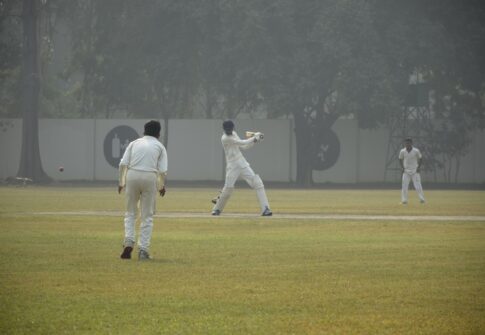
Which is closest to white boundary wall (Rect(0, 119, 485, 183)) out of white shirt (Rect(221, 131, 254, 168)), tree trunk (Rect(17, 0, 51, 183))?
tree trunk (Rect(17, 0, 51, 183))

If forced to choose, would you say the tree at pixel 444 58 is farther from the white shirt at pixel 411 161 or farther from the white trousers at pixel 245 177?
the white trousers at pixel 245 177

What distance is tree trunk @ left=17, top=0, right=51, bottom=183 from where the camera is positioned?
2319 inches

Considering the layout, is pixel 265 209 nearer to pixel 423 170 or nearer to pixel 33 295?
pixel 33 295

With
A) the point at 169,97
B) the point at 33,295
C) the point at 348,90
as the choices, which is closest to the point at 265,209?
the point at 33,295

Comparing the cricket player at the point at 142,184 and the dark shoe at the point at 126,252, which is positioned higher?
the cricket player at the point at 142,184

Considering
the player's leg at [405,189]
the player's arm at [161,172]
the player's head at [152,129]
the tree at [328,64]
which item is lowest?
the player's leg at [405,189]

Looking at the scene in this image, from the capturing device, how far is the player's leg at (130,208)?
1692 cm

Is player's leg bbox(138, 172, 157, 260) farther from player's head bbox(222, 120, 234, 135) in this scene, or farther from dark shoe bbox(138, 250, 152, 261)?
player's head bbox(222, 120, 234, 135)

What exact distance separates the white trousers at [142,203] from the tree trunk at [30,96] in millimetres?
42626

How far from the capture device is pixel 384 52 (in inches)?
2288

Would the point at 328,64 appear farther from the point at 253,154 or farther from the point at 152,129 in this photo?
the point at 152,129

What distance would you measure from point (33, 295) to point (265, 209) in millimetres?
15126

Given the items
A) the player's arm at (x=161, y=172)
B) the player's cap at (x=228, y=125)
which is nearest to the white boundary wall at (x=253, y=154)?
the player's cap at (x=228, y=125)

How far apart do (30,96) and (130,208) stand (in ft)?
143
